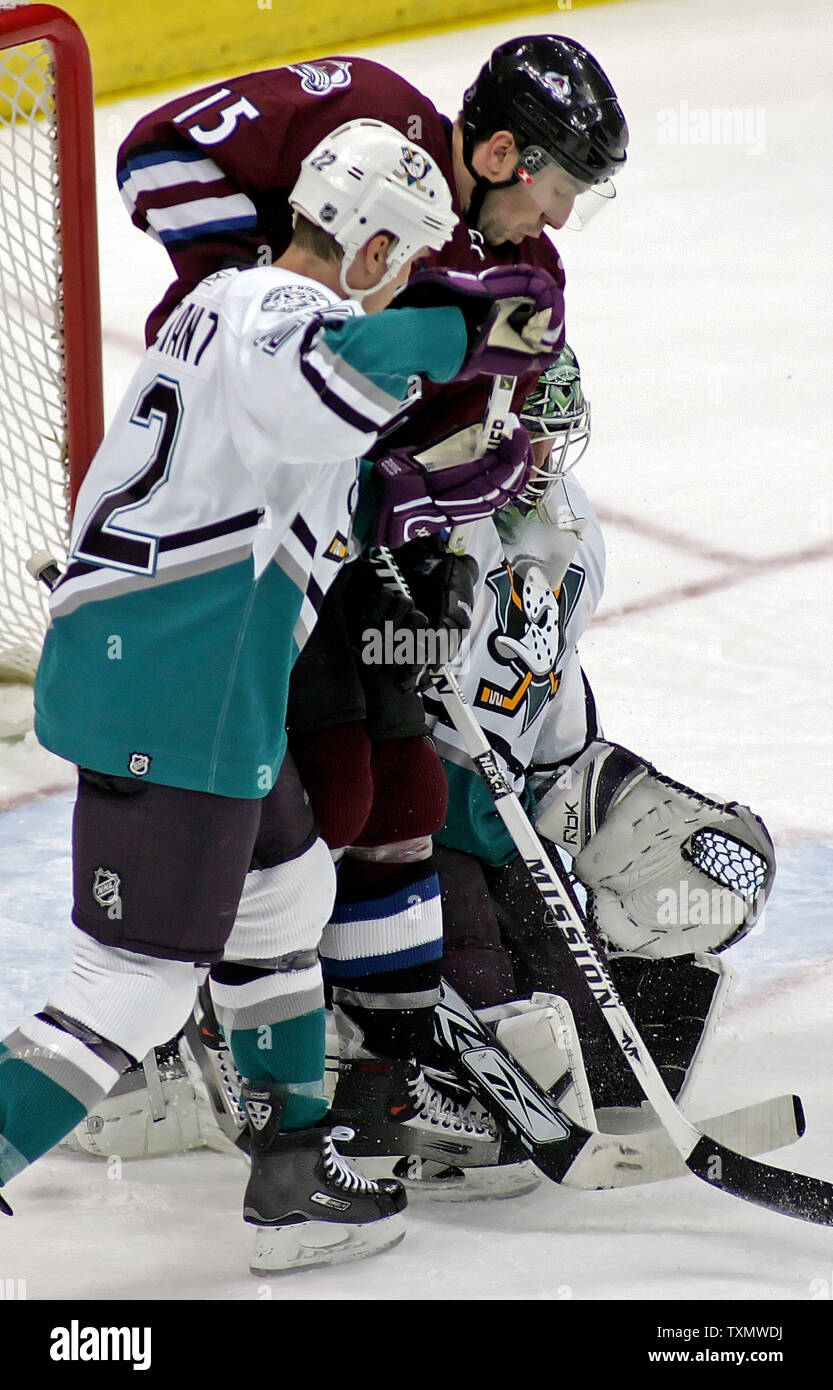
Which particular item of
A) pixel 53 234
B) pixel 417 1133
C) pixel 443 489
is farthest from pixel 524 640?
pixel 53 234

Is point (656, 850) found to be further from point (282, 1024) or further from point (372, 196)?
point (372, 196)

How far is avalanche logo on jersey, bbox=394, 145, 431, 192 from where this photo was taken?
1.80 metres

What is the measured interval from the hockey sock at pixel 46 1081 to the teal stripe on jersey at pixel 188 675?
258mm

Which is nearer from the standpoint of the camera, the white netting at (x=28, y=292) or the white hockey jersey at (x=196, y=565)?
the white hockey jersey at (x=196, y=565)

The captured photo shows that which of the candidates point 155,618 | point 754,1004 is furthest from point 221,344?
point 754,1004

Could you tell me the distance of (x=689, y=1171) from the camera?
2.19 meters

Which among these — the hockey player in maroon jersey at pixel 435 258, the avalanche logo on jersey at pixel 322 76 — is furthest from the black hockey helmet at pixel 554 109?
the avalanche logo on jersey at pixel 322 76

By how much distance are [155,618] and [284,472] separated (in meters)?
0.18

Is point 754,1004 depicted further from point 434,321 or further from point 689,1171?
point 434,321

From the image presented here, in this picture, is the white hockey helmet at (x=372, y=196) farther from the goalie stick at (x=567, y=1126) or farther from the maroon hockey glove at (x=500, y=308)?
the goalie stick at (x=567, y=1126)

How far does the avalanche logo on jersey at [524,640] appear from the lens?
2.35 metres

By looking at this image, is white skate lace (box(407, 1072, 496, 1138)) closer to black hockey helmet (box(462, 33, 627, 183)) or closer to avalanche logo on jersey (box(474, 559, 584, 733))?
avalanche logo on jersey (box(474, 559, 584, 733))

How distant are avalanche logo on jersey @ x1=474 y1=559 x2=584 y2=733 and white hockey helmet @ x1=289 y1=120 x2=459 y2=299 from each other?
0.61 meters
